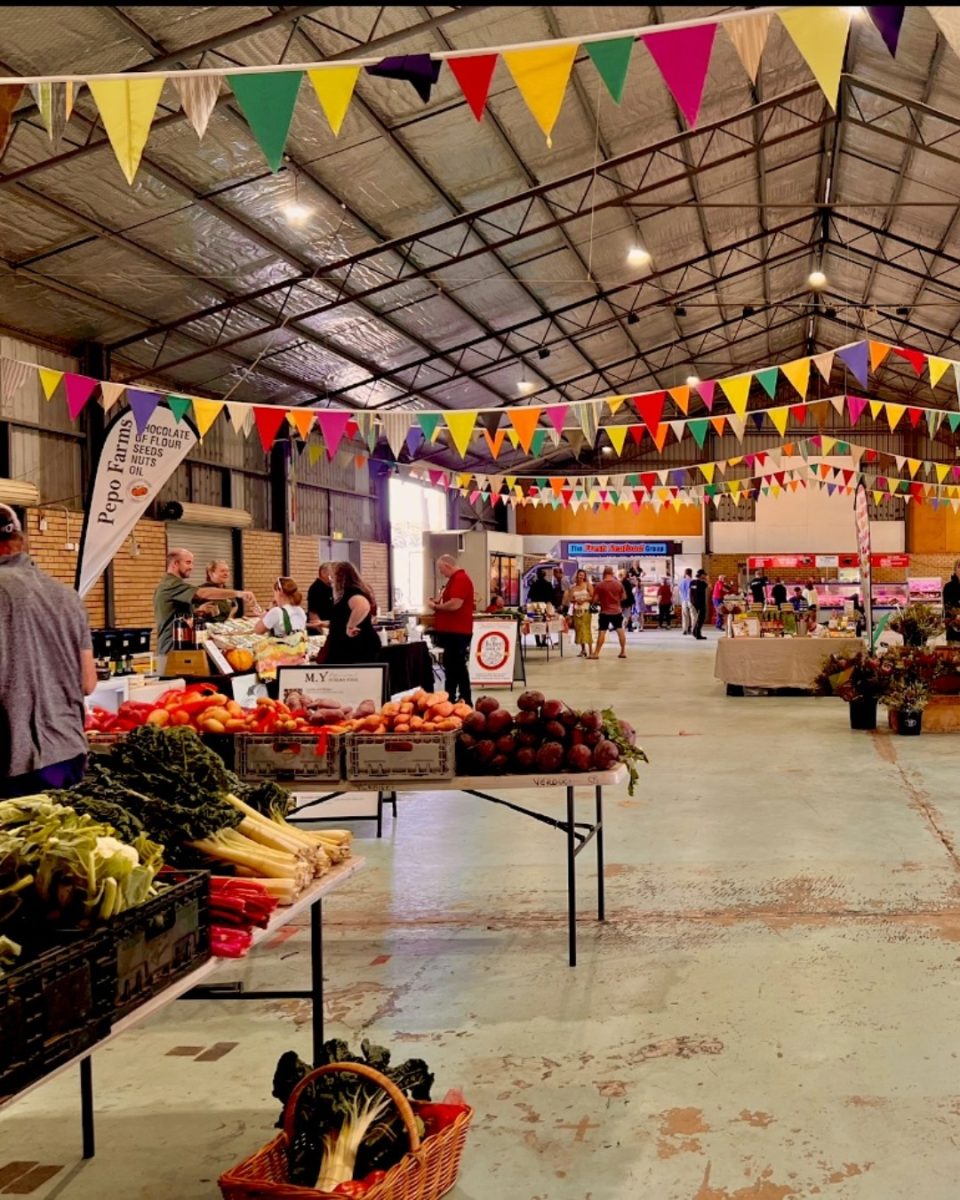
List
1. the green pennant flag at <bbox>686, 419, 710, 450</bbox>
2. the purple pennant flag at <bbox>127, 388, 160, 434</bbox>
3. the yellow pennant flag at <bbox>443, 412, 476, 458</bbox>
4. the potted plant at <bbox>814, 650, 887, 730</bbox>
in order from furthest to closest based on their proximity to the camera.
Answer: the green pennant flag at <bbox>686, 419, 710, 450</bbox> < the yellow pennant flag at <bbox>443, 412, 476, 458</bbox> < the potted plant at <bbox>814, 650, 887, 730</bbox> < the purple pennant flag at <bbox>127, 388, 160, 434</bbox>

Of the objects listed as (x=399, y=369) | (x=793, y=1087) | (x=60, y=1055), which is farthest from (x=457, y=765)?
(x=399, y=369)

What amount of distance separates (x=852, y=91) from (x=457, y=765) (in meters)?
11.4

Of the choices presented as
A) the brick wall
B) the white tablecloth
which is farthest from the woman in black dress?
the brick wall

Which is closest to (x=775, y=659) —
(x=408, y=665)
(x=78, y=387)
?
(x=408, y=665)

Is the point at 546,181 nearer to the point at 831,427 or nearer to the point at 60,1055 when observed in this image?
the point at 60,1055

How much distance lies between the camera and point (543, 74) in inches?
135

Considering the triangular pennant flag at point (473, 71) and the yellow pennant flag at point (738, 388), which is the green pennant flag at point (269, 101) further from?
the yellow pennant flag at point (738, 388)

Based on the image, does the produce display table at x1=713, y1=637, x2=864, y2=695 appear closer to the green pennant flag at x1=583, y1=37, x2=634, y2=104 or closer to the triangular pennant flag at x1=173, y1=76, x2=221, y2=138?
the green pennant flag at x1=583, y1=37, x2=634, y2=104

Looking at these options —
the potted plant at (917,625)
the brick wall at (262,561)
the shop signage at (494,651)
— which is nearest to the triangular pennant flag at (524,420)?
the shop signage at (494,651)

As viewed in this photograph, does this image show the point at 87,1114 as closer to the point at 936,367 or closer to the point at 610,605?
the point at 936,367

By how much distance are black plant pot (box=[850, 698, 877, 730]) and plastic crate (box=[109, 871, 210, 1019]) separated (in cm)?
780

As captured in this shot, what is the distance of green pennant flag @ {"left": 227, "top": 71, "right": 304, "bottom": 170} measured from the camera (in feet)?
11.2

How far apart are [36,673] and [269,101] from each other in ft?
6.64

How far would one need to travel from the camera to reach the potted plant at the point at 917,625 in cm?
914
